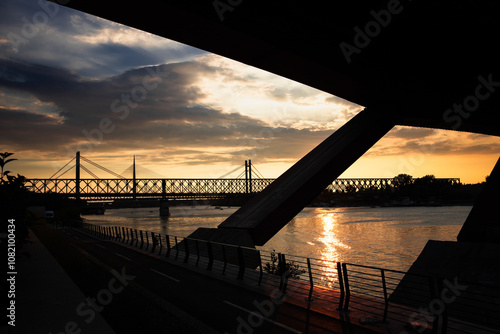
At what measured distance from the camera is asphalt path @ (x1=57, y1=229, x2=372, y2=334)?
8789 mm

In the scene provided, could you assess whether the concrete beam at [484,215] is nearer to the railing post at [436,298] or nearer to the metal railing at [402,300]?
the metal railing at [402,300]

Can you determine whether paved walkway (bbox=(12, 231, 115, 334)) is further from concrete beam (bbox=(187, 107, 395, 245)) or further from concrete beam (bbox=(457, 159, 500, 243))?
concrete beam (bbox=(457, 159, 500, 243))

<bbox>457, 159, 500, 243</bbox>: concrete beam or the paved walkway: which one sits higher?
<bbox>457, 159, 500, 243</bbox>: concrete beam

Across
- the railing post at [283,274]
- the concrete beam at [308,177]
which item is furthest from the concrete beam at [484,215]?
the railing post at [283,274]

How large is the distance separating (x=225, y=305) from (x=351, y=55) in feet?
34.9

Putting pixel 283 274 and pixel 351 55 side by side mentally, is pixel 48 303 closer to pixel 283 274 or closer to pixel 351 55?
pixel 283 274

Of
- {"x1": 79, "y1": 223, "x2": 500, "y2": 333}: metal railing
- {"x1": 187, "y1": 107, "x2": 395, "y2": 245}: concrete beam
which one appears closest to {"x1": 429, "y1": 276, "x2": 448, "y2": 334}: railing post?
{"x1": 79, "y1": 223, "x2": 500, "y2": 333}: metal railing

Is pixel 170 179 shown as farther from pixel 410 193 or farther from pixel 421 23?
pixel 421 23

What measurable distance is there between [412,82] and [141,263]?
14946 millimetres

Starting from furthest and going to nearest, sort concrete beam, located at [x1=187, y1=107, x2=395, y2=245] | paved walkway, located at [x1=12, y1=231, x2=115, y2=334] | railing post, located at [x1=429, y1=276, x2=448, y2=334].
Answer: concrete beam, located at [x1=187, y1=107, x2=395, y2=245] < paved walkway, located at [x1=12, y1=231, x2=115, y2=334] < railing post, located at [x1=429, y1=276, x2=448, y2=334]

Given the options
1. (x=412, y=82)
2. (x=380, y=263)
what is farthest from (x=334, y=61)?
(x=380, y=263)

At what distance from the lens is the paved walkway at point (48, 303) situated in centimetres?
874

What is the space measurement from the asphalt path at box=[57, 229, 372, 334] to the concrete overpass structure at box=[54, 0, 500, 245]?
5305 millimetres

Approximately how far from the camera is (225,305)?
35.4ft
